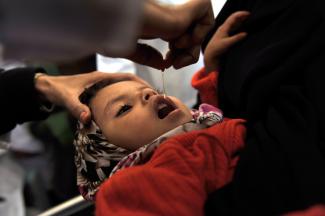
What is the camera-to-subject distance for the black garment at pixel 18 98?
3.03ft

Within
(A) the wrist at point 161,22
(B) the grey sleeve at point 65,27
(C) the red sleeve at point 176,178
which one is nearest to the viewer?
(B) the grey sleeve at point 65,27

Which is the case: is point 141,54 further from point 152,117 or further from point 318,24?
point 318,24

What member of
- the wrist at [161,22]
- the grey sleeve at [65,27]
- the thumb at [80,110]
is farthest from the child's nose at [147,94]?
the grey sleeve at [65,27]

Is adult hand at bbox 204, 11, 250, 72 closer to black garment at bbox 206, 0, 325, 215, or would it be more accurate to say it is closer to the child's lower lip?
black garment at bbox 206, 0, 325, 215

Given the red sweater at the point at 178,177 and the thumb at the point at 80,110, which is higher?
the red sweater at the point at 178,177

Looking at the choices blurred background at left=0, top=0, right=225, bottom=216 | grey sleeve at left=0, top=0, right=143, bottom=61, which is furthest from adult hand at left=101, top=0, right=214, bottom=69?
blurred background at left=0, top=0, right=225, bottom=216

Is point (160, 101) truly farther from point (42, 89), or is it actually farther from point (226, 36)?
point (42, 89)

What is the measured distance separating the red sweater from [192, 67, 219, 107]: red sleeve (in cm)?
18

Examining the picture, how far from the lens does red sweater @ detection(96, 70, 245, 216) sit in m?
0.54

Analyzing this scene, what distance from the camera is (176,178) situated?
1.81 ft

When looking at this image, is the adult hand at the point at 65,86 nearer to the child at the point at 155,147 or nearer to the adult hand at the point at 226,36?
the child at the point at 155,147

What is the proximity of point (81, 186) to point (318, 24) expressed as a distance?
483 mm

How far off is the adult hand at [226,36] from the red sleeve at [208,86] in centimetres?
4

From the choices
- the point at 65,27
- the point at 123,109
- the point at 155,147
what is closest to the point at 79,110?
the point at 123,109
